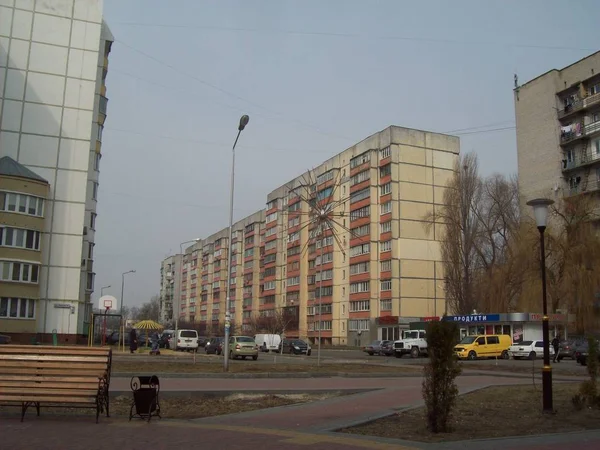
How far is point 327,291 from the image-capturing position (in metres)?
87.6

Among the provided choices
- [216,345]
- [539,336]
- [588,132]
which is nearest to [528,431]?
[216,345]

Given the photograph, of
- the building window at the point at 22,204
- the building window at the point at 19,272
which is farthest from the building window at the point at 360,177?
the building window at the point at 19,272

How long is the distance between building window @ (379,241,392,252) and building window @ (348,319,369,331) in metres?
9.41

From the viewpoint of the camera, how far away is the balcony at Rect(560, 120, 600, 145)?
5916cm

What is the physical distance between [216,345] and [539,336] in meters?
27.5

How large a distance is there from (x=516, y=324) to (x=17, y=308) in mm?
39971

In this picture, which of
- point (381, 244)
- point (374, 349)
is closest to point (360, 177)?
point (381, 244)

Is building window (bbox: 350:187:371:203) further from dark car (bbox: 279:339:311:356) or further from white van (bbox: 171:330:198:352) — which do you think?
white van (bbox: 171:330:198:352)

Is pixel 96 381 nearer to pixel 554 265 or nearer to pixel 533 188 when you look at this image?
pixel 554 265

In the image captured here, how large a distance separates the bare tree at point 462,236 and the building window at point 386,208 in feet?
57.8

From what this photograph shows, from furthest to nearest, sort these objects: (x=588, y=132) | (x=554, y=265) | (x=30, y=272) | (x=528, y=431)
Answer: (x=588, y=132) → (x=554, y=265) → (x=30, y=272) → (x=528, y=431)

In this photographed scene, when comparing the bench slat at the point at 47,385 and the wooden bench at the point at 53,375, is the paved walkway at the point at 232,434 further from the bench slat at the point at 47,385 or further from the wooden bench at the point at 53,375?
the bench slat at the point at 47,385

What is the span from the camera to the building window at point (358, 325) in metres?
77.7

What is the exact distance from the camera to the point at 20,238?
44.7 metres
